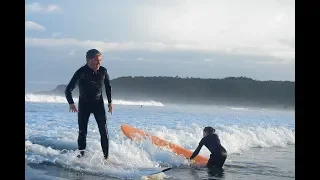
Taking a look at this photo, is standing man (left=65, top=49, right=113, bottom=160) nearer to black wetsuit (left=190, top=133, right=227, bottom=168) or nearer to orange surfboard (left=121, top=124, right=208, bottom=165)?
orange surfboard (left=121, top=124, right=208, bottom=165)

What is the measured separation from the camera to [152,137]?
3691mm

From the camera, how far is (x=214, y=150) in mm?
3570

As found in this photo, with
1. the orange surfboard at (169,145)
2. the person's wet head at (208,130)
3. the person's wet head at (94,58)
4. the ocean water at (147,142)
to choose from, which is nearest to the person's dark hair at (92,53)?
the person's wet head at (94,58)

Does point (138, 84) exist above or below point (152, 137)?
above

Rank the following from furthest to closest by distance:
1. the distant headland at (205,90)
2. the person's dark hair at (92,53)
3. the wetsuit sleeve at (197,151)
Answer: the wetsuit sleeve at (197,151)
the distant headland at (205,90)
the person's dark hair at (92,53)

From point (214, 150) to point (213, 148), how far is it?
39 millimetres

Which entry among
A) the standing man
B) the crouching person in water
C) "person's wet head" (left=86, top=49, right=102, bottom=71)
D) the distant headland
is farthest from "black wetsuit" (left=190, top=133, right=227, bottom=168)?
"person's wet head" (left=86, top=49, right=102, bottom=71)

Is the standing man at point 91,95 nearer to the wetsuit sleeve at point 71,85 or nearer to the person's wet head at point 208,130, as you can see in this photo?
the wetsuit sleeve at point 71,85

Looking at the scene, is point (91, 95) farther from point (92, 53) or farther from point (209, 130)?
point (209, 130)

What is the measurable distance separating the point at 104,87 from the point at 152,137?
511mm

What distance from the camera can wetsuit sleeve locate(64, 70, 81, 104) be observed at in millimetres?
3432

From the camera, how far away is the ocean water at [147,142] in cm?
345
